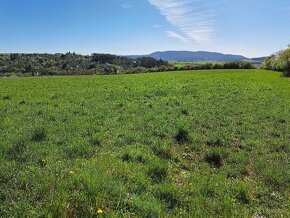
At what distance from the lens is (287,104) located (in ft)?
72.1

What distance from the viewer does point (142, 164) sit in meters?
8.96

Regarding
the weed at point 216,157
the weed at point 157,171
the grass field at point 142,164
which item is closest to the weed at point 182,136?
the grass field at point 142,164

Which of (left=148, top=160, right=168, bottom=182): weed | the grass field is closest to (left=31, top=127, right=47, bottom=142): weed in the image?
the grass field

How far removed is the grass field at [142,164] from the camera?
20.2 ft

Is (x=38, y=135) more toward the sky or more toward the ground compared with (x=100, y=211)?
more toward the ground

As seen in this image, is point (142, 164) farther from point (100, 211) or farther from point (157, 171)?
point (100, 211)

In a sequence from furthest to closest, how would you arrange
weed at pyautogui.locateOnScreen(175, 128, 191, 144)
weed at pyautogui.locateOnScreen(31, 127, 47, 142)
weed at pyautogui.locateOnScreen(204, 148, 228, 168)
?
1. weed at pyautogui.locateOnScreen(175, 128, 191, 144)
2. weed at pyautogui.locateOnScreen(31, 127, 47, 142)
3. weed at pyautogui.locateOnScreen(204, 148, 228, 168)

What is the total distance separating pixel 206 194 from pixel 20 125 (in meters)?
9.09

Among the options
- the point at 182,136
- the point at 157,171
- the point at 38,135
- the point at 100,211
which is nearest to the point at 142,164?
the point at 157,171

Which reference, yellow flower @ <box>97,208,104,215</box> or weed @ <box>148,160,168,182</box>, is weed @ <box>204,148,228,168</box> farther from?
yellow flower @ <box>97,208,104,215</box>

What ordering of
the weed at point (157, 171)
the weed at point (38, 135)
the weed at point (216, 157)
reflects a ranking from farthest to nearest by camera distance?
the weed at point (38, 135)
the weed at point (216, 157)
the weed at point (157, 171)

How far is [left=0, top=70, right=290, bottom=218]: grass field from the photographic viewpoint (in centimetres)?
616

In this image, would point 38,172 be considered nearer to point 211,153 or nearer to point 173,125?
point 211,153

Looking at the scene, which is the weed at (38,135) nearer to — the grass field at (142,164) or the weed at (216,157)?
the grass field at (142,164)
